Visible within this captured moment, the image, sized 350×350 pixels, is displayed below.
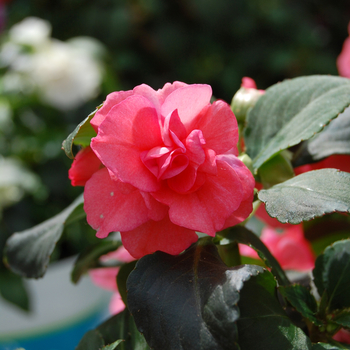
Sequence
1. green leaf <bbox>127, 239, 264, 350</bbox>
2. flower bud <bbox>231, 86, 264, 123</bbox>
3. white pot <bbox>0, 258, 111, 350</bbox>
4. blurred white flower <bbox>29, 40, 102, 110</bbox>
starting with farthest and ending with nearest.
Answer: blurred white flower <bbox>29, 40, 102, 110</bbox>
white pot <bbox>0, 258, 111, 350</bbox>
flower bud <bbox>231, 86, 264, 123</bbox>
green leaf <bbox>127, 239, 264, 350</bbox>

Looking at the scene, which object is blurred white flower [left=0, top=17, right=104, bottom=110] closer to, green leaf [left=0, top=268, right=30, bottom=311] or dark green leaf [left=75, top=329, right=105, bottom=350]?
green leaf [left=0, top=268, right=30, bottom=311]

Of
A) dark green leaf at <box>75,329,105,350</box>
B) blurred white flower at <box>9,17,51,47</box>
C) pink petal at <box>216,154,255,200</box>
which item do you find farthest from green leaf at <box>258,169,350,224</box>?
blurred white flower at <box>9,17,51,47</box>

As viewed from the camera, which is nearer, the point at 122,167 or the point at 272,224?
the point at 122,167

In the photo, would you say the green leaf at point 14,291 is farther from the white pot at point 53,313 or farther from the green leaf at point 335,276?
the green leaf at point 335,276

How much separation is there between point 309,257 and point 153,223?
20 cm

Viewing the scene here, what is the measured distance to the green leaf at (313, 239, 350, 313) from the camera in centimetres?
24

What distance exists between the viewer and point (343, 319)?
23 cm

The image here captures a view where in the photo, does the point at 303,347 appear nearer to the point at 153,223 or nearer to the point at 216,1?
the point at 153,223

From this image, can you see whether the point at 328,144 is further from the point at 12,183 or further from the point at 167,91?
the point at 12,183

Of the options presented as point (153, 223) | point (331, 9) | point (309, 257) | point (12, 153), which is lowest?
point (12, 153)

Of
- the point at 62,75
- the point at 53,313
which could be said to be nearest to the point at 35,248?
the point at 53,313

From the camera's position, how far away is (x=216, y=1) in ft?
5.44

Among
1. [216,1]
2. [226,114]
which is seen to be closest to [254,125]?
[226,114]

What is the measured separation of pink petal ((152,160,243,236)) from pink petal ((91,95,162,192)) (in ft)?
0.04
